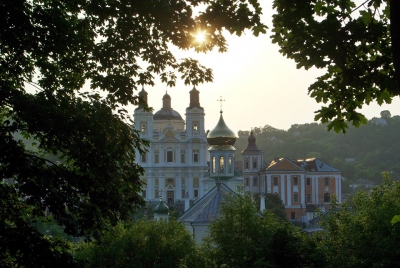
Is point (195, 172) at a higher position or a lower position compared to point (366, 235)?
higher

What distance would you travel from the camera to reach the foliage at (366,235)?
1738 cm

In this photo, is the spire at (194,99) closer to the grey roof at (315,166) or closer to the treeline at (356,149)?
the grey roof at (315,166)

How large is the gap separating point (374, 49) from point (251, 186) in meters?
72.6

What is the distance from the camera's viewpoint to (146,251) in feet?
69.2

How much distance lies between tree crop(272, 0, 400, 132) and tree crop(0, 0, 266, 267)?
1.84 meters

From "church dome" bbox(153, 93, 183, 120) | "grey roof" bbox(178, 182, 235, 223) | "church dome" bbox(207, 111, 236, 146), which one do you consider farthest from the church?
"grey roof" bbox(178, 182, 235, 223)

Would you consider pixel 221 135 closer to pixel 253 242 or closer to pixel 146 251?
pixel 146 251

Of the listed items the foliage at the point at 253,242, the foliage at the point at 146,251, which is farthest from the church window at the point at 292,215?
the foliage at the point at 146,251

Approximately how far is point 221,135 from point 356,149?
268ft

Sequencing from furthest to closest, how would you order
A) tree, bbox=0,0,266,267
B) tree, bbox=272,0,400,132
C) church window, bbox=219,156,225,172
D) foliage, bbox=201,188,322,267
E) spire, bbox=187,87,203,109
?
1. spire, bbox=187,87,203,109
2. church window, bbox=219,156,225,172
3. foliage, bbox=201,188,322,267
4. tree, bbox=0,0,266,267
5. tree, bbox=272,0,400,132

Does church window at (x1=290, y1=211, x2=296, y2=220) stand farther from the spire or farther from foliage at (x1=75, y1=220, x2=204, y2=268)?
foliage at (x1=75, y1=220, x2=204, y2=268)

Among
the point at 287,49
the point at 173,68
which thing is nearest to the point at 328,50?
the point at 287,49

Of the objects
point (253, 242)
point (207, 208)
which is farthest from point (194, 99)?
point (253, 242)

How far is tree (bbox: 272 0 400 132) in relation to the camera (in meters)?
6.49
